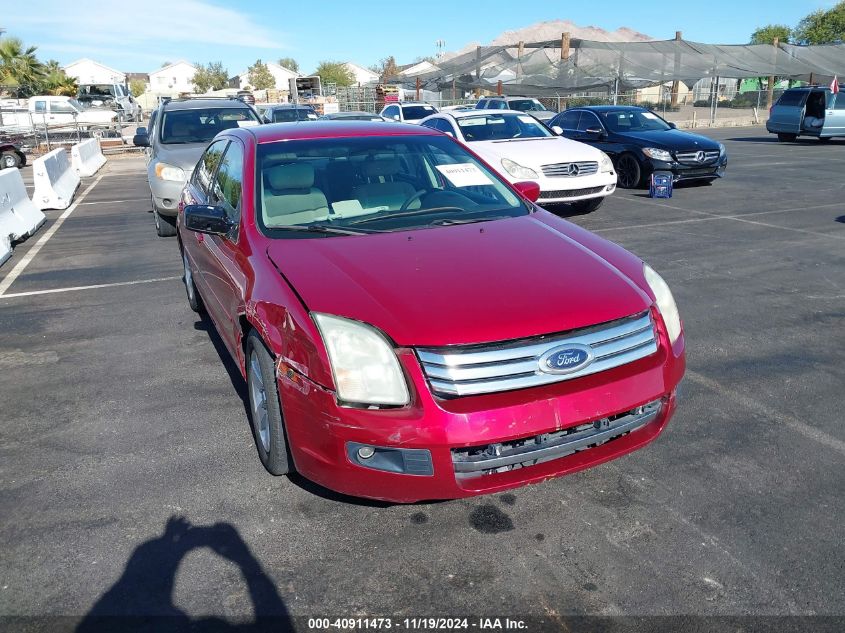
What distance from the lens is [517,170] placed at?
393 inches

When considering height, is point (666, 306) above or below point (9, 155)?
above

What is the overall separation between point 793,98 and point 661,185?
14320 millimetres

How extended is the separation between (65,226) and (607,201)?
9016mm

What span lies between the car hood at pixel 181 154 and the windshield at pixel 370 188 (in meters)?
5.20

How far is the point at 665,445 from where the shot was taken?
11.8 ft

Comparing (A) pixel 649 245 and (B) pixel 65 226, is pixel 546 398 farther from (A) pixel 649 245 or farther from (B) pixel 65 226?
(B) pixel 65 226

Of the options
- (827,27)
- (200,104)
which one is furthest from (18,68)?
(827,27)

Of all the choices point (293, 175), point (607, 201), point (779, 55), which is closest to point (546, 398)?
point (293, 175)

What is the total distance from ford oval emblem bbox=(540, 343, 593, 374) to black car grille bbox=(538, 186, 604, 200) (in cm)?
745

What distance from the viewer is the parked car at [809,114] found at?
69.1ft

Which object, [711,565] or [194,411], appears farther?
[194,411]

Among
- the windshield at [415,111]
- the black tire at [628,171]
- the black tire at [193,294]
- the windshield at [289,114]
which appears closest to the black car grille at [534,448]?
the black tire at [193,294]

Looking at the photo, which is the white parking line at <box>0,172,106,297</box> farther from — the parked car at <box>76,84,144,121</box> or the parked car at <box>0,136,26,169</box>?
the parked car at <box>76,84,144,121</box>

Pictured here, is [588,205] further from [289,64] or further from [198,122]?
[289,64]
